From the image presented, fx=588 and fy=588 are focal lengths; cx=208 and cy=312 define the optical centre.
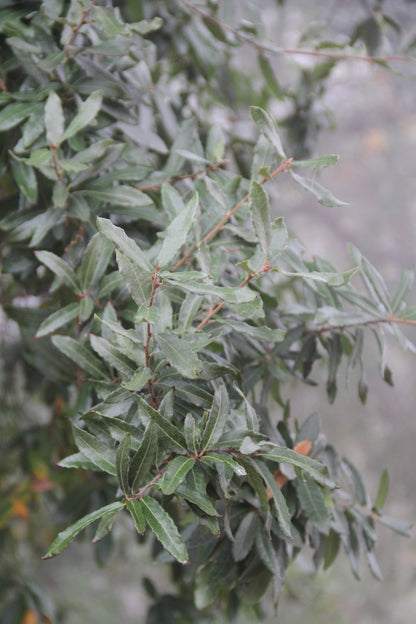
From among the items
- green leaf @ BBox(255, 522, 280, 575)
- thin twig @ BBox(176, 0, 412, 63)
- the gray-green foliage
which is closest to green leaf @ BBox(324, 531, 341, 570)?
the gray-green foliage

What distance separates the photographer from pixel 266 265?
0.42m

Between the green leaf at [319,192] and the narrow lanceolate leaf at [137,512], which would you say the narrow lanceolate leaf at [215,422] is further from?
the green leaf at [319,192]

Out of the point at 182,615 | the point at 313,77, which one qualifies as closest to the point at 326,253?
the point at 313,77

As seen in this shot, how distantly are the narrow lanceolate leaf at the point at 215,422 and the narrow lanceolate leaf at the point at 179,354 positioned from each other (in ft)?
0.07

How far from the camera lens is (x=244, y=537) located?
20.4 inches

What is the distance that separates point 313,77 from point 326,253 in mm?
2099

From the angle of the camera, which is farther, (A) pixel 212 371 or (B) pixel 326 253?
(B) pixel 326 253

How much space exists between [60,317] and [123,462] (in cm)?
19

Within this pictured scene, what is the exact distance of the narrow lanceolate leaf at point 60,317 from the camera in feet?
1.69

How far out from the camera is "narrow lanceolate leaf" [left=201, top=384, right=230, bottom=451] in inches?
15.4

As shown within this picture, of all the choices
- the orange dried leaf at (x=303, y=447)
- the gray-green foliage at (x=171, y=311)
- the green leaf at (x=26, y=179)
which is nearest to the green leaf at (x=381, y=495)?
the gray-green foliage at (x=171, y=311)

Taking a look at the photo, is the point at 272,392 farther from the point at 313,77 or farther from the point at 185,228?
the point at 313,77

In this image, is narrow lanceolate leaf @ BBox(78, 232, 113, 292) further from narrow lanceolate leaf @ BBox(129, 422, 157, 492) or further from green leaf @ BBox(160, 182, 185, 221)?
narrow lanceolate leaf @ BBox(129, 422, 157, 492)

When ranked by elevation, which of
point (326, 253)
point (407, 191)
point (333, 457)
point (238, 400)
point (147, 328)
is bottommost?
point (326, 253)
